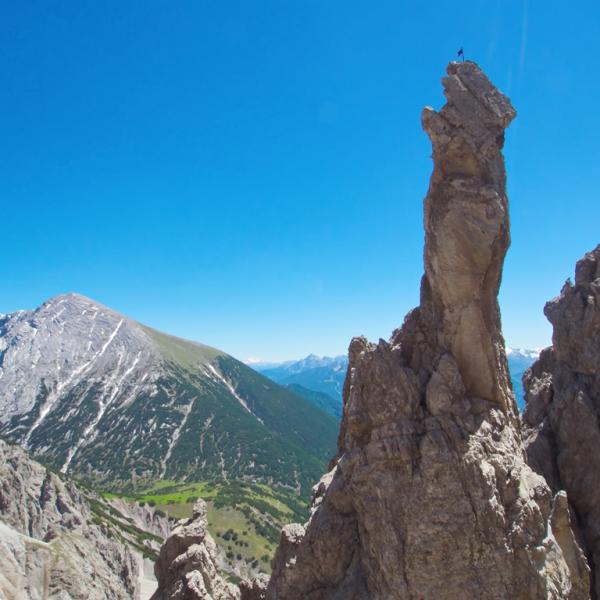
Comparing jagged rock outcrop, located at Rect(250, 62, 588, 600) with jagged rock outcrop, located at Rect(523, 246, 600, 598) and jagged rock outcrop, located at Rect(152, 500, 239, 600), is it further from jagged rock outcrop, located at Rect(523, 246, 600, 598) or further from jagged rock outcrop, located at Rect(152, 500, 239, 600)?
jagged rock outcrop, located at Rect(523, 246, 600, 598)

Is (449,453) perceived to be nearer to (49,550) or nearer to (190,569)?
(190,569)

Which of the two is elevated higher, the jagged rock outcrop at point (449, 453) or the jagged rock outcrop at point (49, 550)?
the jagged rock outcrop at point (449, 453)

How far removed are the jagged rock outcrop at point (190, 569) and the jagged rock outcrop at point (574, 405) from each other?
20119 mm

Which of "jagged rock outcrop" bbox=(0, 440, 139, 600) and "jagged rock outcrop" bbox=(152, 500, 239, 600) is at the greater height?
"jagged rock outcrop" bbox=(152, 500, 239, 600)

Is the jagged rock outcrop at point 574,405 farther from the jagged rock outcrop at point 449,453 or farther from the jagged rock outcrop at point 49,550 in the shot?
the jagged rock outcrop at point 49,550

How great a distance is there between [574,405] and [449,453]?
15591mm

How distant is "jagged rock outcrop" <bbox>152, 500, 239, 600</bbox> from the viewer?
27281mm

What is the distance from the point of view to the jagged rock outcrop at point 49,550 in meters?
45.6

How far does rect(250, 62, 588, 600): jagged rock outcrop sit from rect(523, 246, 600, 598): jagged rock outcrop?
6963 mm

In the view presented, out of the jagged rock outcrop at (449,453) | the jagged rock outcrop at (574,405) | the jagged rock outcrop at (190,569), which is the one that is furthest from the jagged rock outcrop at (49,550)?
the jagged rock outcrop at (574,405)

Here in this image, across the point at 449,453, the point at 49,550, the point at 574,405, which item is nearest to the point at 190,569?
the point at 449,453

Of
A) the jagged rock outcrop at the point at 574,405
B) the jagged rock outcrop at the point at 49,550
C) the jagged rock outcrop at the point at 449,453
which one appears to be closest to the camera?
the jagged rock outcrop at the point at 449,453

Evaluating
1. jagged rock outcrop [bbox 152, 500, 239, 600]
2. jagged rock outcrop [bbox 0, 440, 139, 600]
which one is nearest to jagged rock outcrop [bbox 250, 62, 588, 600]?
jagged rock outcrop [bbox 152, 500, 239, 600]

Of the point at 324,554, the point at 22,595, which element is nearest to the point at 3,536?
the point at 22,595
